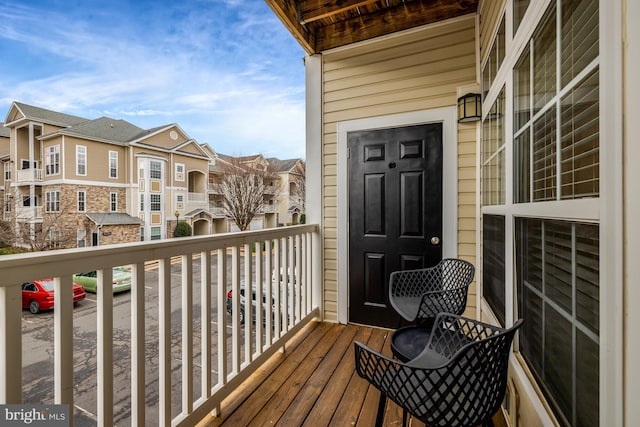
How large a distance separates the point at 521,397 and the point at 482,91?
81.8 inches

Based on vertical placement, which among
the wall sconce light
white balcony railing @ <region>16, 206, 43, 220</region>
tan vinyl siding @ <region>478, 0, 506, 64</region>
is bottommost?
white balcony railing @ <region>16, 206, 43, 220</region>

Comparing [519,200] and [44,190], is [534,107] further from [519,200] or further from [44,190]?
[44,190]

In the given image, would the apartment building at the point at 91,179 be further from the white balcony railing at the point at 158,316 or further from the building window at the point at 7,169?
the white balcony railing at the point at 158,316

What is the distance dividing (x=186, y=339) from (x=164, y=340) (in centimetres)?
15

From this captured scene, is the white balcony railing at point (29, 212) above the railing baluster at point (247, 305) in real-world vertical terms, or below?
above

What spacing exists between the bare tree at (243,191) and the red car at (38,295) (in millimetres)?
8341

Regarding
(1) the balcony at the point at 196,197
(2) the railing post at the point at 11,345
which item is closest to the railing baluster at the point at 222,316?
(2) the railing post at the point at 11,345

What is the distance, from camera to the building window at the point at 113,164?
5.35 meters

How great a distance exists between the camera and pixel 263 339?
217 centimetres

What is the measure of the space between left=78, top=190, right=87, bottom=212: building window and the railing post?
16.7ft

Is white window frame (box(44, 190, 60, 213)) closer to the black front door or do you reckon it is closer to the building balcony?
the building balcony

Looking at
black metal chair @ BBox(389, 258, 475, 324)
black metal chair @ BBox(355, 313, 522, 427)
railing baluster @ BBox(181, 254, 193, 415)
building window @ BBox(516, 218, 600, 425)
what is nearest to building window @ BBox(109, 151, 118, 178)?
railing baluster @ BBox(181, 254, 193, 415)

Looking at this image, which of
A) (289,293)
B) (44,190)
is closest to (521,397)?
(289,293)

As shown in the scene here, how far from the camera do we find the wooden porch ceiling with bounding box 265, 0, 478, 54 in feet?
8.04
